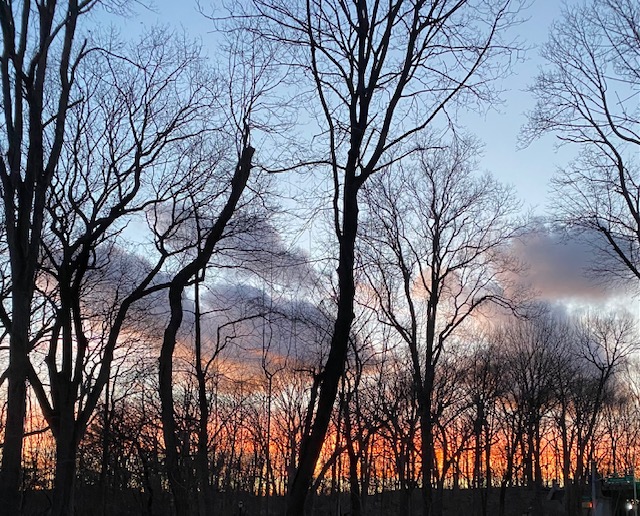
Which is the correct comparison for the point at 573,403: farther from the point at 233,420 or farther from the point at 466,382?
the point at 233,420

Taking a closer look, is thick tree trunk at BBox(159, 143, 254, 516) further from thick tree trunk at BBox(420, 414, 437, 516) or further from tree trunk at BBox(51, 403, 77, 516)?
thick tree trunk at BBox(420, 414, 437, 516)

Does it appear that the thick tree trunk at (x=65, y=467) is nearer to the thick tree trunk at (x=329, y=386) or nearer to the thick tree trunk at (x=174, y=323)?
the thick tree trunk at (x=174, y=323)

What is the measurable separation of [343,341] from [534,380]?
43.2m

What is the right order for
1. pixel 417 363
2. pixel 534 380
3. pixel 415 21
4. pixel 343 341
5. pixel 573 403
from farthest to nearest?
pixel 573 403 → pixel 534 380 → pixel 417 363 → pixel 415 21 → pixel 343 341

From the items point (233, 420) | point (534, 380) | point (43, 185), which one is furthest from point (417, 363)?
point (534, 380)

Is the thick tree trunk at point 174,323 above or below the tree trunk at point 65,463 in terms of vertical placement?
above

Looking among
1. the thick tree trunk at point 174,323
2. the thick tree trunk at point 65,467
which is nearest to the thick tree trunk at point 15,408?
the thick tree trunk at point 174,323

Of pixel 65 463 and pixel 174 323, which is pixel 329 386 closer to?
pixel 174 323

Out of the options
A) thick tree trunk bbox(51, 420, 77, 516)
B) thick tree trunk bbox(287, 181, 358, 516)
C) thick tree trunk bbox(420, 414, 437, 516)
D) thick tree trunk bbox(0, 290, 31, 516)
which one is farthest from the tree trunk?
thick tree trunk bbox(420, 414, 437, 516)

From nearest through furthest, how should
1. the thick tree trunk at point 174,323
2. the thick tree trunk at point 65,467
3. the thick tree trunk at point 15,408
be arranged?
the thick tree trunk at point 15,408 < the thick tree trunk at point 174,323 < the thick tree trunk at point 65,467

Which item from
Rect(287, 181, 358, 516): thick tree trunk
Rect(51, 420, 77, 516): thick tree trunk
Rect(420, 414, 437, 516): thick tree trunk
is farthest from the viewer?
Rect(420, 414, 437, 516): thick tree trunk

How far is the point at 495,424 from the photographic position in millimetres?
51281

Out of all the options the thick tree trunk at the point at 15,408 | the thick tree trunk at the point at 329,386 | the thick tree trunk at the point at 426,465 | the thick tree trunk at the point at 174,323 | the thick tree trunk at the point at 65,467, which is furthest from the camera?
the thick tree trunk at the point at 426,465

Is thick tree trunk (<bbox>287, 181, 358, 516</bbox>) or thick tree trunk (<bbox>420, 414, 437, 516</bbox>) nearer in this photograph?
thick tree trunk (<bbox>287, 181, 358, 516</bbox>)
